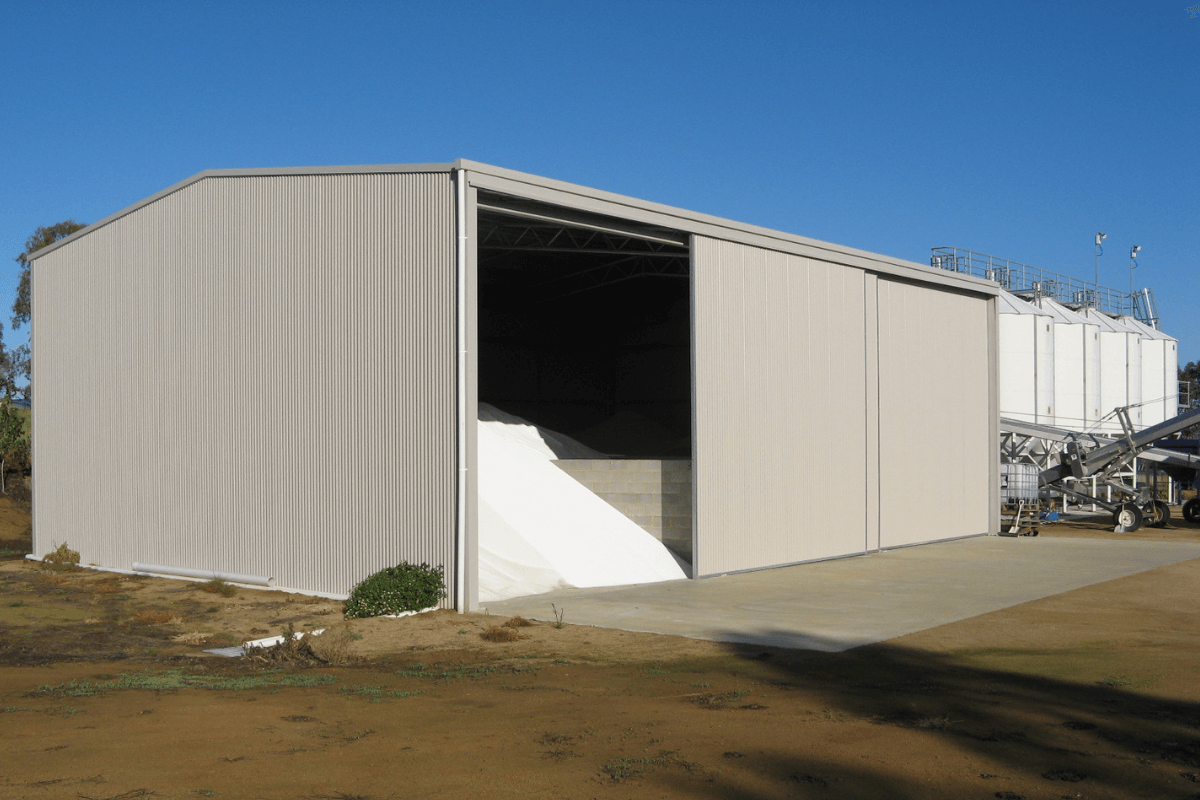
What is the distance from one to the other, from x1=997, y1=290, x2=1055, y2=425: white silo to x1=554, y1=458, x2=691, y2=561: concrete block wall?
25.7 meters

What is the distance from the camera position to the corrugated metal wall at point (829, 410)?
18094 millimetres

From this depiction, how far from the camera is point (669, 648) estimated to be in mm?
11094

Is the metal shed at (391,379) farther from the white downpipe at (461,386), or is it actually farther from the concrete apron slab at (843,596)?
the concrete apron slab at (843,596)

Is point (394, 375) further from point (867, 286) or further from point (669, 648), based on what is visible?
point (867, 286)

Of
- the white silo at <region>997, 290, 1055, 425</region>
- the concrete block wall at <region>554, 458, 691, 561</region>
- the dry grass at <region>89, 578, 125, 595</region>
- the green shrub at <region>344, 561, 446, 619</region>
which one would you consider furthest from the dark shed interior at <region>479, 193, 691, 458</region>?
the green shrub at <region>344, 561, 446, 619</region>

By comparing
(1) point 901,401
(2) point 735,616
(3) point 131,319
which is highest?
(3) point 131,319

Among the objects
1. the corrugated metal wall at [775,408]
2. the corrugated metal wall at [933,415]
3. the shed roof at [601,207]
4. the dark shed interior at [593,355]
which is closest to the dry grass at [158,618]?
the shed roof at [601,207]

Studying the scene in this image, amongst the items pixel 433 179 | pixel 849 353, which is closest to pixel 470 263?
pixel 433 179

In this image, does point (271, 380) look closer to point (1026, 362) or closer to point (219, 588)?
point (219, 588)

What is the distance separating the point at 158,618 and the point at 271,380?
157 inches

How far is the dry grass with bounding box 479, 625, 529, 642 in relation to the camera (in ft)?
38.0

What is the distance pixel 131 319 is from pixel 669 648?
507 inches

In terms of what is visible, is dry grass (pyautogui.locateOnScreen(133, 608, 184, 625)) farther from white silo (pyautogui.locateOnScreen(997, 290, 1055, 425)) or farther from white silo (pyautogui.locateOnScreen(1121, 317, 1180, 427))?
white silo (pyautogui.locateOnScreen(1121, 317, 1180, 427))

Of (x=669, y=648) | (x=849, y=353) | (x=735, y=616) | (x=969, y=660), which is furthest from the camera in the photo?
(x=849, y=353)
